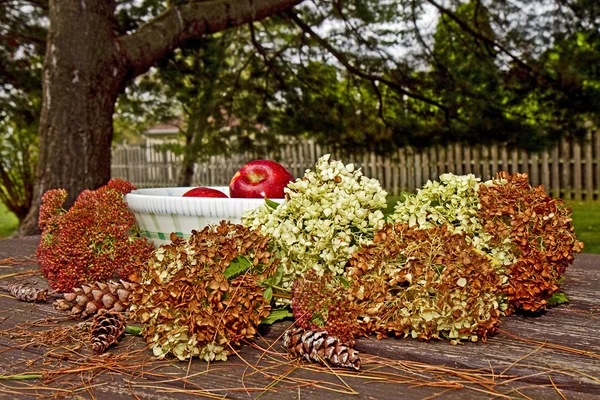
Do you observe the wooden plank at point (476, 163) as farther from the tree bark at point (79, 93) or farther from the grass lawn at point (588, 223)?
the tree bark at point (79, 93)

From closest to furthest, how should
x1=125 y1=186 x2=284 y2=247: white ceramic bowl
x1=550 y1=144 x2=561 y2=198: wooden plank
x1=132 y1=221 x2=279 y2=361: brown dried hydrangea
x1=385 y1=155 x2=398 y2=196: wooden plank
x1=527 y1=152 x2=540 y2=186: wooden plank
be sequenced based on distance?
x1=132 y1=221 x2=279 y2=361: brown dried hydrangea
x1=125 y1=186 x2=284 y2=247: white ceramic bowl
x1=550 y1=144 x2=561 y2=198: wooden plank
x1=527 y1=152 x2=540 y2=186: wooden plank
x1=385 y1=155 x2=398 y2=196: wooden plank

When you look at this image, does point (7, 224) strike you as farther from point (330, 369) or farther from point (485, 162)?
point (330, 369)

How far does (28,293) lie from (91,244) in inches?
7.8

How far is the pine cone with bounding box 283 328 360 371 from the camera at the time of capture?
0.92 metres

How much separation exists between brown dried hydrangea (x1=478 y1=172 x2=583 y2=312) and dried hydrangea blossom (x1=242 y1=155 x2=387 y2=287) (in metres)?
0.25

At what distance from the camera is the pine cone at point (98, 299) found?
1269 millimetres

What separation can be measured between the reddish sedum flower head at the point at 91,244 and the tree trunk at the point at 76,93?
1.71 metres

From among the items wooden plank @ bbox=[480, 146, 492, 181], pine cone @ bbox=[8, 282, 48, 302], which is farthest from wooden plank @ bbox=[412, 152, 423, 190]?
pine cone @ bbox=[8, 282, 48, 302]

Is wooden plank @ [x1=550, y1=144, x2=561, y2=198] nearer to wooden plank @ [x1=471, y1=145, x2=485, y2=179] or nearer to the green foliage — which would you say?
the green foliage

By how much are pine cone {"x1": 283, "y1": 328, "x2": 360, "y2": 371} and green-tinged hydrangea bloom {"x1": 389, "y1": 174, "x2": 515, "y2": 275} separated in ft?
1.14

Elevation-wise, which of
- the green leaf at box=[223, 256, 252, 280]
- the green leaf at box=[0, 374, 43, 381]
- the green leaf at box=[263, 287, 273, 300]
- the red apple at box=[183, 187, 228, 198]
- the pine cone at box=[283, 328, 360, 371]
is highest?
the red apple at box=[183, 187, 228, 198]

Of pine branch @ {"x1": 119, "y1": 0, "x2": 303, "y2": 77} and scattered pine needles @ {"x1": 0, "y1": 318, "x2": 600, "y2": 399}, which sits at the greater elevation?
pine branch @ {"x1": 119, "y1": 0, "x2": 303, "y2": 77}

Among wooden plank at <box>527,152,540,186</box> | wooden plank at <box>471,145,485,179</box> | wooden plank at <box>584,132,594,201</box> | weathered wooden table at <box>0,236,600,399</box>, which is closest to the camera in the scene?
weathered wooden table at <box>0,236,600,399</box>

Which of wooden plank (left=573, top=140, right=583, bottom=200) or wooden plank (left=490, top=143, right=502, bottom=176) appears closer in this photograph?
wooden plank (left=573, top=140, right=583, bottom=200)
